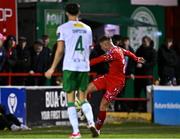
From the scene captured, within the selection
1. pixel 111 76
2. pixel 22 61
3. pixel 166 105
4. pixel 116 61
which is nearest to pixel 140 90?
pixel 166 105

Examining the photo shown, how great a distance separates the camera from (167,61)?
27.9 meters

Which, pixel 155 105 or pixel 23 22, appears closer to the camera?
pixel 155 105

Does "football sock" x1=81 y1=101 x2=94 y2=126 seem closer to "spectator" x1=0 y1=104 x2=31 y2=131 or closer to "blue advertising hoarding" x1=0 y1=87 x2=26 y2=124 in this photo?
"spectator" x1=0 y1=104 x2=31 y2=131

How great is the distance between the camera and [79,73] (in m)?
16.6

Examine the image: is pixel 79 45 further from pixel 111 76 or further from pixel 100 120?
pixel 111 76

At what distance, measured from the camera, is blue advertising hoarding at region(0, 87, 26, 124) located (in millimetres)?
22422

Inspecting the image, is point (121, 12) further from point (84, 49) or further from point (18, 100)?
point (84, 49)

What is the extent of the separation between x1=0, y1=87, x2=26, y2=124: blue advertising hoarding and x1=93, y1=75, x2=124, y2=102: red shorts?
299cm

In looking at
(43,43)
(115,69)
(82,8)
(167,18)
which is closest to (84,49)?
(115,69)

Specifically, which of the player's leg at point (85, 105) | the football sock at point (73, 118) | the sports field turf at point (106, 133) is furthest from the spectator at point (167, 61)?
the football sock at point (73, 118)

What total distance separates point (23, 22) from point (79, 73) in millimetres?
12800

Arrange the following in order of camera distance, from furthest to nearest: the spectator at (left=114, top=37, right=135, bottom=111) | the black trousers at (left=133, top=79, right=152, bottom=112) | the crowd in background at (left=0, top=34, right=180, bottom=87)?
the black trousers at (left=133, top=79, right=152, bottom=112) → the spectator at (left=114, top=37, right=135, bottom=111) → the crowd in background at (left=0, top=34, right=180, bottom=87)

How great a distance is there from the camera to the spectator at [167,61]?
1096 inches

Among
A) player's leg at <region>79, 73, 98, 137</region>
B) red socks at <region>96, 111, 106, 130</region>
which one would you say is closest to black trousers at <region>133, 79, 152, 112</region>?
red socks at <region>96, 111, 106, 130</region>
